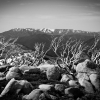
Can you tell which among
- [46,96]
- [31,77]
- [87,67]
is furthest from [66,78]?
[46,96]

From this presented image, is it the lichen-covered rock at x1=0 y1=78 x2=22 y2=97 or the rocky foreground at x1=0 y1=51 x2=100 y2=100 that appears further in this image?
the lichen-covered rock at x1=0 y1=78 x2=22 y2=97

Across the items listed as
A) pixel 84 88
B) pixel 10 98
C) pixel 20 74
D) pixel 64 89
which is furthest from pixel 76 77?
pixel 10 98

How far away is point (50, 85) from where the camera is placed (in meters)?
13.6

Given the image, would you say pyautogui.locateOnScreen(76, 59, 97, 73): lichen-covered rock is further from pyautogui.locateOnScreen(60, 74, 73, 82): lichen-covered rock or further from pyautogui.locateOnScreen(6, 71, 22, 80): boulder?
pyautogui.locateOnScreen(6, 71, 22, 80): boulder

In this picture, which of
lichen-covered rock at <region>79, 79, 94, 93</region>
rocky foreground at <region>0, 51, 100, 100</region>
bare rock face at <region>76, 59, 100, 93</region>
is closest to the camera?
rocky foreground at <region>0, 51, 100, 100</region>

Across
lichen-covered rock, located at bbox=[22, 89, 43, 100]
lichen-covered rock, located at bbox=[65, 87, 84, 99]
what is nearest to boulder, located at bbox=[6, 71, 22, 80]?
lichen-covered rock, located at bbox=[22, 89, 43, 100]

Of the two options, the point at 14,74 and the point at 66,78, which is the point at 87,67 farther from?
the point at 14,74

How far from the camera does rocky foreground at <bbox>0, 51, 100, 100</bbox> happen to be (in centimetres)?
1232

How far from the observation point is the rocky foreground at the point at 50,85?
1232 centimetres

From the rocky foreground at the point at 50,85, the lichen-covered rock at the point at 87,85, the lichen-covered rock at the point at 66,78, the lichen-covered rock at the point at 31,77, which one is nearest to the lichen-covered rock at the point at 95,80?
the rocky foreground at the point at 50,85

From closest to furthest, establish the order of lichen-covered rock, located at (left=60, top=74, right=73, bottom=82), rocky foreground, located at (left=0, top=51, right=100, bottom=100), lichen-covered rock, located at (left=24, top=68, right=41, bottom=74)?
rocky foreground, located at (left=0, top=51, right=100, bottom=100), lichen-covered rock, located at (left=60, top=74, right=73, bottom=82), lichen-covered rock, located at (left=24, top=68, right=41, bottom=74)

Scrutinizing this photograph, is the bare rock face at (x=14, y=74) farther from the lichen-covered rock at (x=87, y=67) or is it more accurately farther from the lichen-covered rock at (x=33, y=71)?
the lichen-covered rock at (x=87, y=67)

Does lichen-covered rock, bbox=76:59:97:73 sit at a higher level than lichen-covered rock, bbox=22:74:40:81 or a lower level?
higher

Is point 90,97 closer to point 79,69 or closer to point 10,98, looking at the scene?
point 79,69
